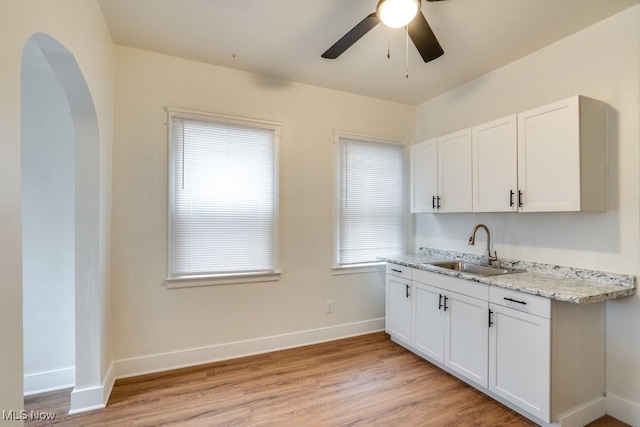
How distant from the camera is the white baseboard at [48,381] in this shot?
233cm

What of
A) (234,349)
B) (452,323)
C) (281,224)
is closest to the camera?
(452,323)

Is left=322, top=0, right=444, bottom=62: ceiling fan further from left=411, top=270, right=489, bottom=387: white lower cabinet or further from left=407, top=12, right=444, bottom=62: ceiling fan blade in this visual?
left=411, top=270, right=489, bottom=387: white lower cabinet

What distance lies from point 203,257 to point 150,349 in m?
0.90

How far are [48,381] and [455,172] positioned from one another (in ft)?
12.9

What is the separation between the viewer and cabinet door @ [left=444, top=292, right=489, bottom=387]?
2270mm

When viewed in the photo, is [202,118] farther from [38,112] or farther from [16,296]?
[16,296]

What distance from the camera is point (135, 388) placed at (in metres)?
2.40

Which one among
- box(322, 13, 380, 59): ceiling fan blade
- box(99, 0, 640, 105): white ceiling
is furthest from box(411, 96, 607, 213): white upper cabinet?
box(322, 13, 380, 59): ceiling fan blade

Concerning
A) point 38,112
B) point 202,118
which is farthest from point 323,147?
point 38,112

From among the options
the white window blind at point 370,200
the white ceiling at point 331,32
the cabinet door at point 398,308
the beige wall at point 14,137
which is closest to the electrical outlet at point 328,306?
the white window blind at point 370,200

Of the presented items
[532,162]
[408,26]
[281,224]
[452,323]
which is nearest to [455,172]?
[532,162]

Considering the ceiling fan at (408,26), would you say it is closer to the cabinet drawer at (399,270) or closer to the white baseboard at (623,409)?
the cabinet drawer at (399,270)

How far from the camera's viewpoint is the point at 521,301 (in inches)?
79.4

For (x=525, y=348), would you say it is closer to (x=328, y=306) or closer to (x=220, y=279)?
(x=328, y=306)
